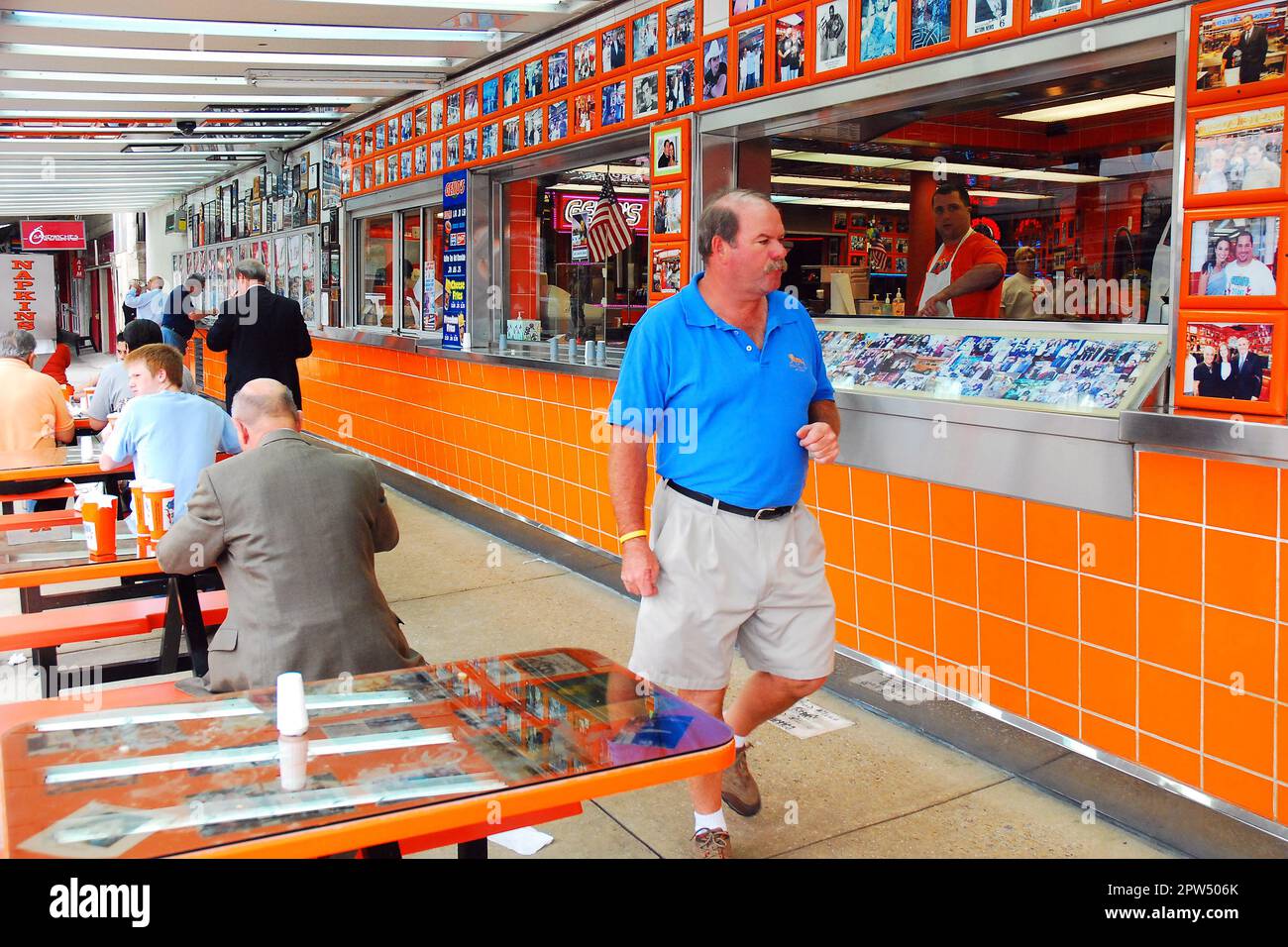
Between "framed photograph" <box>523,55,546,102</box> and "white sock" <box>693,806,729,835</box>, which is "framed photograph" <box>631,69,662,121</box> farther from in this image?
"white sock" <box>693,806,729,835</box>

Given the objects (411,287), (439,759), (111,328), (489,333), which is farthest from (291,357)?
(111,328)

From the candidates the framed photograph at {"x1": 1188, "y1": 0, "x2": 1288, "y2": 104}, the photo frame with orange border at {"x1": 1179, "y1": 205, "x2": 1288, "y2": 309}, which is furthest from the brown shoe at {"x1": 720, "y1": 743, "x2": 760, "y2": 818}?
the framed photograph at {"x1": 1188, "y1": 0, "x2": 1288, "y2": 104}

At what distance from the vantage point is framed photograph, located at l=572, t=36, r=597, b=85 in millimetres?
6219

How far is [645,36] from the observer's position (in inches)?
224

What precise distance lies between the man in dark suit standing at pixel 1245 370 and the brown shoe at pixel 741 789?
5.60 ft

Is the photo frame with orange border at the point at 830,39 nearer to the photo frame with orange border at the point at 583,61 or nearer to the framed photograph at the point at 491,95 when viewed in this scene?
the photo frame with orange border at the point at 583,61

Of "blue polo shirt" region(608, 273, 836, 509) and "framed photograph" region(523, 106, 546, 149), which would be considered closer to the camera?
"blue polo shirt" region(608, 273, 836, 509)

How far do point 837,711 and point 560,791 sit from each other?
2710 millimetres

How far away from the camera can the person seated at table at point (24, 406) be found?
19.2ft

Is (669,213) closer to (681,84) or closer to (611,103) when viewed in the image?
(681,84)

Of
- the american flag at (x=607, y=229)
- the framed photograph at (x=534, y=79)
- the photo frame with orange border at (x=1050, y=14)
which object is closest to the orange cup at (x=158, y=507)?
the photo frame with orange border at (x=1050, y=14)

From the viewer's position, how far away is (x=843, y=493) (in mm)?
4375

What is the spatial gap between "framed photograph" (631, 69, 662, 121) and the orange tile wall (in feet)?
7.44
